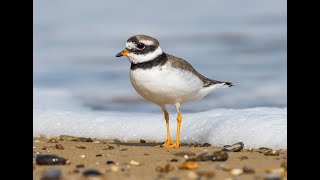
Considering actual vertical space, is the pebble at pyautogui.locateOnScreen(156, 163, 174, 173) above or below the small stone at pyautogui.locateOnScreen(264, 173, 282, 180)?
above

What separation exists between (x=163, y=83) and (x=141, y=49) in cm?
50

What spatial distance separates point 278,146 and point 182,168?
7.33 ft

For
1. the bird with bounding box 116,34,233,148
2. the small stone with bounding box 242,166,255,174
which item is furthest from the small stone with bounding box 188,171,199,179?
the bird with bounding box 116,34,233,148

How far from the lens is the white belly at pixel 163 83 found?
763 cm

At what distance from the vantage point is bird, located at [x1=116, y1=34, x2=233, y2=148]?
25.1 feet

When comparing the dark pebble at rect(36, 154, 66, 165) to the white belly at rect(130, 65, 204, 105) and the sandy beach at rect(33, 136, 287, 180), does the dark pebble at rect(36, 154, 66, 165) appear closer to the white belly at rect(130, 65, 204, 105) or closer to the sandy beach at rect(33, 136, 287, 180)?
the sandy beach at rect(33, 136, 287, 180)

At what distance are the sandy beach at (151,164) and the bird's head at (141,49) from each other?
1021 millimetres

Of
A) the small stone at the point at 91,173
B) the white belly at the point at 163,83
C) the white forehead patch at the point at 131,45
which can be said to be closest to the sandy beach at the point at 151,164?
the small stone at the point at 91,173

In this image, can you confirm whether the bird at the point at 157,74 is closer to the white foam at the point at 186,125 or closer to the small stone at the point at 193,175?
the white foam at the point at 186,125

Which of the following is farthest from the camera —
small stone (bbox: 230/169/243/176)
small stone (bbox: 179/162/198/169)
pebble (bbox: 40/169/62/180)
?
small stone (bbox: 179/162/198/169)

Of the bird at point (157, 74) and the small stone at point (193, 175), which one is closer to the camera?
the small stone at point (193, 175)

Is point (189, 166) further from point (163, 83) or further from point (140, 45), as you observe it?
point (140, 45)
